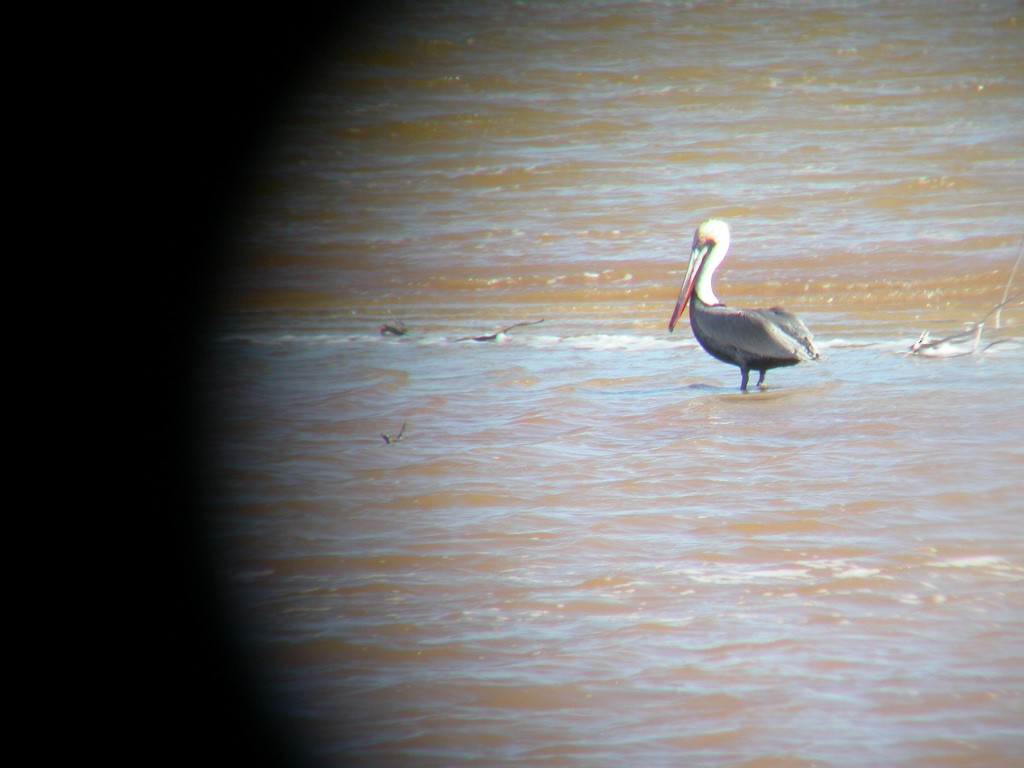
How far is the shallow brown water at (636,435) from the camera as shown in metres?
2.10

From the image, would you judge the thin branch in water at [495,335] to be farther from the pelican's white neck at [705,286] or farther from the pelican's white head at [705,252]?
the pelican's white neck at [705,286]

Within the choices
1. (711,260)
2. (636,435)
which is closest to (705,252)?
(711,260)

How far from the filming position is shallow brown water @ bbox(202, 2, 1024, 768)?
2.10 meters

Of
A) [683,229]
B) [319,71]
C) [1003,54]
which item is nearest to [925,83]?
[1003,54]

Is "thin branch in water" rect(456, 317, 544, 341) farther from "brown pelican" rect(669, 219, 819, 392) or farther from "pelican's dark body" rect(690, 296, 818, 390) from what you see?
"pelican's dark body" rect(690, 296, 818, 390)

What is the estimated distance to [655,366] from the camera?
5441 millimetres

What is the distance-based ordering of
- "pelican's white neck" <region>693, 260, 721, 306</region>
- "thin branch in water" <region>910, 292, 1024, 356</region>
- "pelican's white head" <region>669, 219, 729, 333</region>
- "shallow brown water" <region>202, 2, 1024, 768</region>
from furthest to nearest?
"pelican's white head" <region>669, 219, 729, 333</region> → "pelican's white neck" <region>693, 260, 721, 306</region> → "thin branch in water" <region>910, 292, 1024, 356</region> → "shallow brown water" <region>202, 2, 1024, 768</region>

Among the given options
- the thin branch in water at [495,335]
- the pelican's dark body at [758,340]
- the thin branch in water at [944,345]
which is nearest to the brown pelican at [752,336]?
the pelican's dark body at [758,340]

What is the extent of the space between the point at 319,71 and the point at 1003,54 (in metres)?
7.45

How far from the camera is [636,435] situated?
4.01 meters

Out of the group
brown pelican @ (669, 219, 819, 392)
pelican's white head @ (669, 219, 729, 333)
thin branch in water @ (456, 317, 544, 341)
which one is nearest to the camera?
brown pelican @ (669, 219, 819, 392)

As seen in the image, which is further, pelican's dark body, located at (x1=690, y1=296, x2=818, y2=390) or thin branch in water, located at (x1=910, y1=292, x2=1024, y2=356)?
thin branch in water, located at (x1=910, y1=292, x2=1024, y2=356)

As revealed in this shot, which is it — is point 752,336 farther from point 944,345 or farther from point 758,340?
point 944,345

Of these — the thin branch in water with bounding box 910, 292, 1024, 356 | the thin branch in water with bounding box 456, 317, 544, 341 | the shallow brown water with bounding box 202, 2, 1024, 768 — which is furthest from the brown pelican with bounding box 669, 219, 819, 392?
the thin branch in water with bounding box 456, 317, 544, 341
